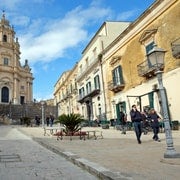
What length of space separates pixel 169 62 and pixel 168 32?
6.57 ft

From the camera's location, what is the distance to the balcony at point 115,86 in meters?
26.1

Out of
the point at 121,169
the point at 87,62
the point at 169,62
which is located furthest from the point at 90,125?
the point at 121,169

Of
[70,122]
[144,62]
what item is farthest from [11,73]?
[70,122]

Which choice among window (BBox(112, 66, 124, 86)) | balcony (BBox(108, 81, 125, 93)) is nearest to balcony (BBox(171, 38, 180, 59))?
balcony (BBox(108, 81, 125, 93))

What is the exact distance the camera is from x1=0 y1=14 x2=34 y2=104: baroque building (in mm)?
63938

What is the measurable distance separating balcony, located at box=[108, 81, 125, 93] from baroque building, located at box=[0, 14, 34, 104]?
40.1 metres

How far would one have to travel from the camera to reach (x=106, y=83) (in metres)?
30.0

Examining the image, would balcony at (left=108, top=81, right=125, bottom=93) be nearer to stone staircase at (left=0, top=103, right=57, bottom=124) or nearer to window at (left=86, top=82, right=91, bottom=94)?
window at (left=86, top=82, right=91, bottom=94)

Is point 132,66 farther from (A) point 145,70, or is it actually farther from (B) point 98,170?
(B) point 98,170

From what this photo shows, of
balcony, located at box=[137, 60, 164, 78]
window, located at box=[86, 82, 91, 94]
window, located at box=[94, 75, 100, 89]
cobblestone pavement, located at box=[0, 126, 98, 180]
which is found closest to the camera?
cobblestone pavement, located at box=[0, 126, 98, 180]

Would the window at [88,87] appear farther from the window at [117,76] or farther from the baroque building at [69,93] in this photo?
the window at [117,76]

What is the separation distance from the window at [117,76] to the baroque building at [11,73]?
40.9 metres

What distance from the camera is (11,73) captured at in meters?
65.4

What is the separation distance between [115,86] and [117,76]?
100 cm
